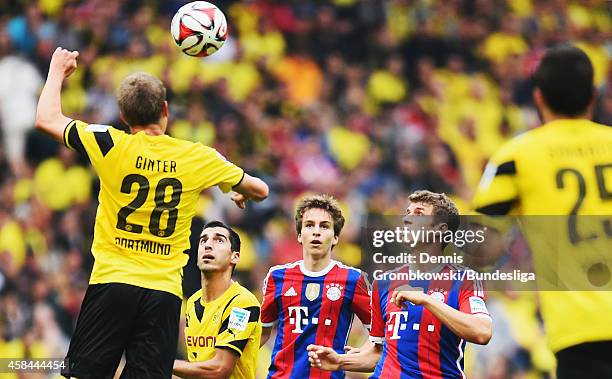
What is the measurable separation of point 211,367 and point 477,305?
194cm

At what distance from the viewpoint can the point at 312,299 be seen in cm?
750

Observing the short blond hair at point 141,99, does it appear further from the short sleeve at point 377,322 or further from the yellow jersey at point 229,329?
the short sleeve at point 377,322

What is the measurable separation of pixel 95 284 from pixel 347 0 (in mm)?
10660

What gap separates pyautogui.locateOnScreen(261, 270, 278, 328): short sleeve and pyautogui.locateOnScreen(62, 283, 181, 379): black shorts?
1.74 meters

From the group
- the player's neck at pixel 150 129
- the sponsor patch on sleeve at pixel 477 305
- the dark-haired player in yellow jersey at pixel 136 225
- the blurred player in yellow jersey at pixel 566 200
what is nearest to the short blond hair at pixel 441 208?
the sponsor patch on sleeve at pixel 477 305

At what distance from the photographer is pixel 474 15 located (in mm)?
16172

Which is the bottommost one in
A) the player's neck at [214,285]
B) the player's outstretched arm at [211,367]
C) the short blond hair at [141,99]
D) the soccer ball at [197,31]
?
the player's outstretched arm at [211,367]

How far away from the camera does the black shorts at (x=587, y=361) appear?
4.46 meters

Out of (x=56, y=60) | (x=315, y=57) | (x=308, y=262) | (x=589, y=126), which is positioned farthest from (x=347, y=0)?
(x=589, y=126)

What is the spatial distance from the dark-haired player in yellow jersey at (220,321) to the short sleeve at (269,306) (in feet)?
0.42

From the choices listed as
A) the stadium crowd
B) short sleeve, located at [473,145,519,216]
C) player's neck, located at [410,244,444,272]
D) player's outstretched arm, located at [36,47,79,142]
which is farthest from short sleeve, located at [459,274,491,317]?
the stadium crowd

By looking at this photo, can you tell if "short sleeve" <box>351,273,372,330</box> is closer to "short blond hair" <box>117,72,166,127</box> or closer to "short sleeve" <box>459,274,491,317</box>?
"short sleeve" <box>459,274,491,317</box>

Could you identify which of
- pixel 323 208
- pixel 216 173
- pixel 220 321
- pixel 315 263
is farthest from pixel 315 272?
pixel 216 173

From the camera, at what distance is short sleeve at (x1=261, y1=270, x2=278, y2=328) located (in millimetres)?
7680
